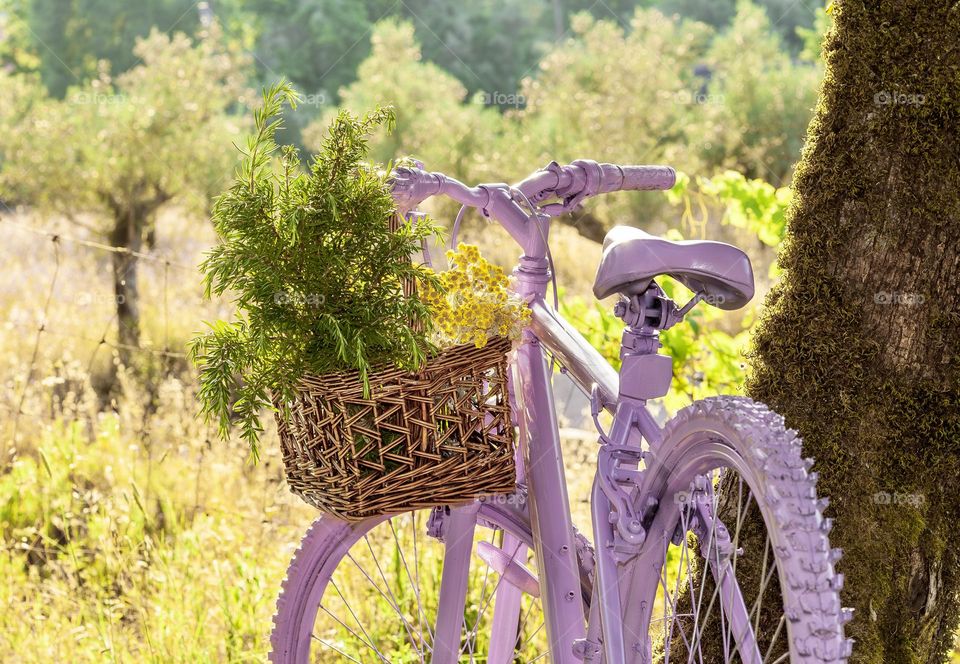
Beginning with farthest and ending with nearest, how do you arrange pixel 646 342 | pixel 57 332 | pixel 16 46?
pixel 16 46, pixel 57 332, pixel 646 342

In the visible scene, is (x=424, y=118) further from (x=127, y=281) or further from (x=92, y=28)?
(x=92, y=28)

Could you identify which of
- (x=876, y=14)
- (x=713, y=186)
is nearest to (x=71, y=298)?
(x=713, y=186)

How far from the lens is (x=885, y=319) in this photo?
151 cm

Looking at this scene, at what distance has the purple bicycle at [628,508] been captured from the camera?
99cm

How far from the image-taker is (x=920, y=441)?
4.95 feet

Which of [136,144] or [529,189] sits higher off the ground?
[136,144]

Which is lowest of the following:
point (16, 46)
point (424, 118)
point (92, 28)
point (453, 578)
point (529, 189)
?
point (453, 578)

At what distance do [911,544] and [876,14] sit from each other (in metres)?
0.87

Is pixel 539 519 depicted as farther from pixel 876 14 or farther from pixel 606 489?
pixel 876 14

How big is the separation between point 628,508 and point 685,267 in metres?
0.35
